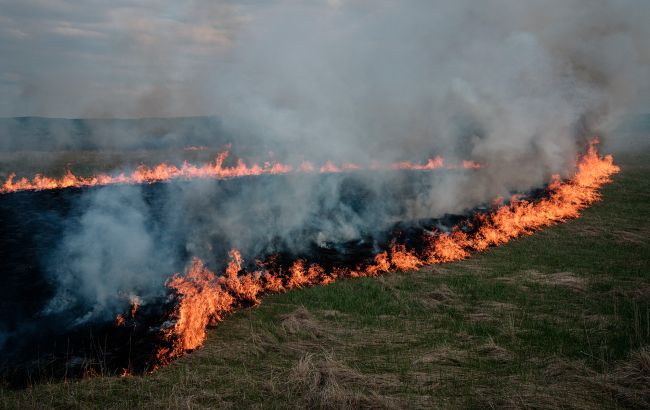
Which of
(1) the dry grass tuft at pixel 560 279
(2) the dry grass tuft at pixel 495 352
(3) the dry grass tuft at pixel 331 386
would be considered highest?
(1) the dry grass tuft at pixel 560 279

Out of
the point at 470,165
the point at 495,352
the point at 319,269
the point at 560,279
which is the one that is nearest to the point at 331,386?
the point at 495,352

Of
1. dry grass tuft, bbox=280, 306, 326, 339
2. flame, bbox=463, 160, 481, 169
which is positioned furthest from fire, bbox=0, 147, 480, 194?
dry grass tuft, bbox=280, 306, 326, 339

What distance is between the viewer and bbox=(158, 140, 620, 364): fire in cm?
881

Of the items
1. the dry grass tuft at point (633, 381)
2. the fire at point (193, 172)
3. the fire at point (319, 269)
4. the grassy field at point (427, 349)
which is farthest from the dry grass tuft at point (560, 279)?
the fire at point (193, 172)

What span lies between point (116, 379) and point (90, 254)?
3.53 metres

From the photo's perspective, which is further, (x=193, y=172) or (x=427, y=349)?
(x=193, y=172)

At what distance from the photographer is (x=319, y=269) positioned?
12578 mm

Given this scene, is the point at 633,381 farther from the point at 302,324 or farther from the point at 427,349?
the point at 302,324

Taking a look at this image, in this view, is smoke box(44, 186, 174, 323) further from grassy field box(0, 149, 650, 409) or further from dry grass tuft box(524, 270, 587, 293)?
dry grass tuft box(524, 270, 587, 293)

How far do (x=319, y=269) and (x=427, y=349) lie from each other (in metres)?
5.25

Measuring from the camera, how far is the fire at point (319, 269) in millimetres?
8812

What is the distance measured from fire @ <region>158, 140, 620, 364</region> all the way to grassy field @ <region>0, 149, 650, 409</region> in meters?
0.49

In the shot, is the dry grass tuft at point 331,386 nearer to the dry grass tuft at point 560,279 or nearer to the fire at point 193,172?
the dry grass tuft at point 560,279

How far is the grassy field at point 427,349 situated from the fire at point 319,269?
1.60ft
